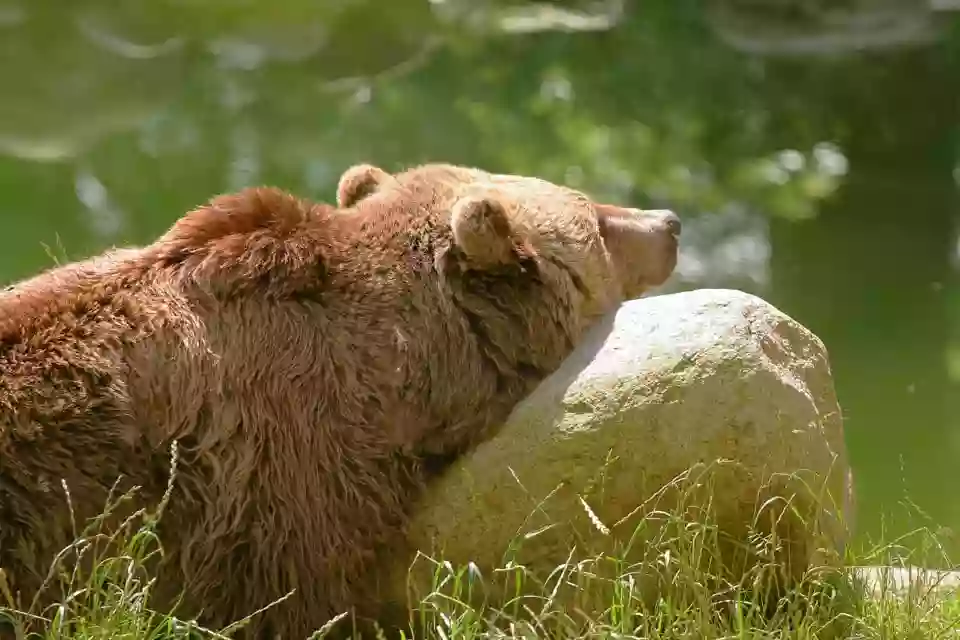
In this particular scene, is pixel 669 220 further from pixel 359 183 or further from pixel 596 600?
pixel 596 600

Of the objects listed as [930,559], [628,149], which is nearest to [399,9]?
[628,149]

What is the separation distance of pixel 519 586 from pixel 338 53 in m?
10.8

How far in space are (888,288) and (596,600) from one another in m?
4.80

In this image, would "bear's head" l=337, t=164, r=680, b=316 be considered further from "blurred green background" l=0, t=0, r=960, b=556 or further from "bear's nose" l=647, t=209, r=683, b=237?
"blurred green background" l=0, t=0, r=960, b=556

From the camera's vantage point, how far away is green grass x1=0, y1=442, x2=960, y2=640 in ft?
8.02

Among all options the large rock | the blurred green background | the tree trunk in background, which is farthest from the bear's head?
the blurred green background

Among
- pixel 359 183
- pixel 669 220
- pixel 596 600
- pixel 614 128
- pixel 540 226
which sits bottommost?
pixel 614 128

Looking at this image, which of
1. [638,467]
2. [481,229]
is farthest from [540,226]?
[638,467]

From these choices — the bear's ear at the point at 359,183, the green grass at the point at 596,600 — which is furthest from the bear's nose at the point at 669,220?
the green grass at the point at 596,600

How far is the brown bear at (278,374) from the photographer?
8.46ft

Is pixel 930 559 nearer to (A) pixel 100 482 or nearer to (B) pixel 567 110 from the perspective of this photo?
(A) pixel 100 482

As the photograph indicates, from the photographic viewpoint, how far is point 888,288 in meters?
6.97

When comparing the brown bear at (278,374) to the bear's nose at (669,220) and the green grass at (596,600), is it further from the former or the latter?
the bear's nose at (669,220)

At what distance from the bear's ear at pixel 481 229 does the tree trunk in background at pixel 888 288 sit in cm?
174
